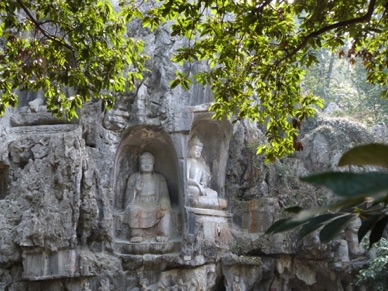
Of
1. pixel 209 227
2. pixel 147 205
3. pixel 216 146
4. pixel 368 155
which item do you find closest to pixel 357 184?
pixel 368 155

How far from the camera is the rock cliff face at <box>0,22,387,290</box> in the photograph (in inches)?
340

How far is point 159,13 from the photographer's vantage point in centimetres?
527

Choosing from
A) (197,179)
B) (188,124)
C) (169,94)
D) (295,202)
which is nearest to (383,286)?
(295,202)

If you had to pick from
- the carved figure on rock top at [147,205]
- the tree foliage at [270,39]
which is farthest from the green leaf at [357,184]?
the carved figure on rock top at [147,205]

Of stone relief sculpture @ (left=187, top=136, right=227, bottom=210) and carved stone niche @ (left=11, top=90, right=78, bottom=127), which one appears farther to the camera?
stone relief sculpture @ (left=187, top=136, right=227, bottom=210)

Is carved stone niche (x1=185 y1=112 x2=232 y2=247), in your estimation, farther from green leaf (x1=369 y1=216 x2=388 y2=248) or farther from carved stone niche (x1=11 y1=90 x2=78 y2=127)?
green leaf (x1=369 y1=216 x2=388 y2=248)

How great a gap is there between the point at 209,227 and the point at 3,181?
A: 373 cm

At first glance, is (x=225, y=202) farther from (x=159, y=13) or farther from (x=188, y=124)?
(x=159, y=13)

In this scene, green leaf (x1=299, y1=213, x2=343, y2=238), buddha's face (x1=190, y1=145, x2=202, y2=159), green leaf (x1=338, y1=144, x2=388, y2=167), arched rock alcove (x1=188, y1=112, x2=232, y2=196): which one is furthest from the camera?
arched rock alcove (x1=188, y1=112, x2=232, y2=196)

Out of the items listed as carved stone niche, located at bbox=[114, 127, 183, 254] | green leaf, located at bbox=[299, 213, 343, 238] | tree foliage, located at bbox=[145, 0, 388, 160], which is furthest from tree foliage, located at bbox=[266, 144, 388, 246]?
carved stone niche, located at bbox=[114, 127, 183, 254]

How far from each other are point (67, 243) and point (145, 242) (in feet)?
4.79

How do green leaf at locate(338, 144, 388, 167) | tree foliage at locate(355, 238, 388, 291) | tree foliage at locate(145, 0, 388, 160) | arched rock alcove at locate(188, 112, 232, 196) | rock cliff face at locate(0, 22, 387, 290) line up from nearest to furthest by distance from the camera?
green leaf at locate(338, 144, 388, 167) < tree foliage at locate(145, 0, 388, 160) < rock cliff face at locate(0, 22, 387, 290) < tree foliage at locate(355, 238, 388, 291) < arched rock alcove at locate(188, 112, 232, 196)

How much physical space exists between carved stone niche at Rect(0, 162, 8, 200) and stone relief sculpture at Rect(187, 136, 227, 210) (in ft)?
10.6

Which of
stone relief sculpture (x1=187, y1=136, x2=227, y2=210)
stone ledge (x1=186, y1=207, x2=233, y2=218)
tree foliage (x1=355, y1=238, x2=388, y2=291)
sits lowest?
tree foliage (x1=355, y1=238, x2=388, y2=291)
